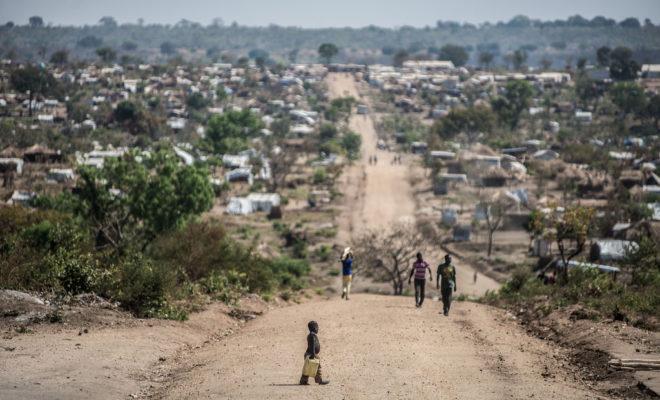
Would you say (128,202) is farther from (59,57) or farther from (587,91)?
(59,57)

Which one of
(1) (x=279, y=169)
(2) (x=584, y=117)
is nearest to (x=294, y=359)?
(1) (x=279, y=169)

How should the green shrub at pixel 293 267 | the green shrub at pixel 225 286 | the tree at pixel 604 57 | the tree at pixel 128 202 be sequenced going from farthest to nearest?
the tree at pixel 604 57, the green shrub at pixel 293 267, the tree at pixel 128 202, the green shrub at pixel 225 286

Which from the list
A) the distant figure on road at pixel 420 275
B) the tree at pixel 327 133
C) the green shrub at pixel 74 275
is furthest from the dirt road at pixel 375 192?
the green shrub at pixel 74 275

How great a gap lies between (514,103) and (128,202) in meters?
75.9

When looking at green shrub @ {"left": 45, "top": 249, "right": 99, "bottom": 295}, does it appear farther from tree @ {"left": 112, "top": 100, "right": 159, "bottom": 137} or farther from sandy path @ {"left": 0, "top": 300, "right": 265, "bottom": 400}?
tree @ {"left": 112, "top": 100, "right": 159, "bottom": 137}

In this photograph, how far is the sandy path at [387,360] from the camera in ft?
41.3

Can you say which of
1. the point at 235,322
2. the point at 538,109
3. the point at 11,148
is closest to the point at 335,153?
the point at 11,148

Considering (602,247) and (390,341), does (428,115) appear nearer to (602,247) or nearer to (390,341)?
(602,247)

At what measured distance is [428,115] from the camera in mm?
114250

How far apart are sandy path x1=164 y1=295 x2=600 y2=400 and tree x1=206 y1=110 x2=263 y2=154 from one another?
5837 cm

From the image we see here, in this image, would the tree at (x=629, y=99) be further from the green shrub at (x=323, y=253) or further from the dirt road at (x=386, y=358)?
the dirt road at (x=386, y=358)

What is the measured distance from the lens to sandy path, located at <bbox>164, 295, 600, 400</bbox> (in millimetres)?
12594

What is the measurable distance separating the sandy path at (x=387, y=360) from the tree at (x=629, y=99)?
8693cm

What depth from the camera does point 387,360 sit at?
14.4 m
